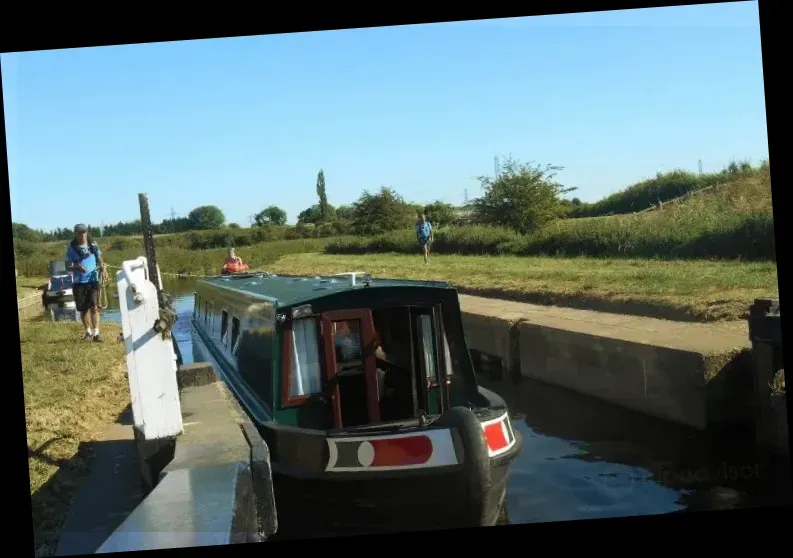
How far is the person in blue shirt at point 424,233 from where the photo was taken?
3381mm

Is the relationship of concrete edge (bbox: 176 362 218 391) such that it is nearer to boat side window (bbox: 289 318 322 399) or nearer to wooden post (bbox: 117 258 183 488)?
wooden post (bbox: 117 258 183 488)

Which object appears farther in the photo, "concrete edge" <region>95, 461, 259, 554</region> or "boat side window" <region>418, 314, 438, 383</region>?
"boat side window" <region>418, 314, 438, 383</region>

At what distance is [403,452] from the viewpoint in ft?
10.1

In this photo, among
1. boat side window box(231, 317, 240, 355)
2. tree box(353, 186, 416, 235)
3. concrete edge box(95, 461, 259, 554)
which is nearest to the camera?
concrete edge box(95, 461, 259, 554)

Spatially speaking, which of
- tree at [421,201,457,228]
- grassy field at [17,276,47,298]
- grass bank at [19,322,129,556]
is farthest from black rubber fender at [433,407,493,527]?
grassy field at [17,276,47,298]

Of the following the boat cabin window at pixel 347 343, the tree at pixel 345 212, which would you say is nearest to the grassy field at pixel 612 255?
the tree at pixel 345 212

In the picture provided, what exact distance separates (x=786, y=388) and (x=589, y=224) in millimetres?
1160

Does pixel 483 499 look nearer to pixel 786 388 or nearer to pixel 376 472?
pixel 376 472

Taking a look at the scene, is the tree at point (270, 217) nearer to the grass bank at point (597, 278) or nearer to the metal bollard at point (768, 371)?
the grass bank at point (597, 278)

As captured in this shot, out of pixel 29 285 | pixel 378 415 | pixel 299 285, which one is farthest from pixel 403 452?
pixel 29 285

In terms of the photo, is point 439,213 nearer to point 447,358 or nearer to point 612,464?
point 447,358

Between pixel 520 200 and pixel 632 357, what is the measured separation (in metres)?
0.87

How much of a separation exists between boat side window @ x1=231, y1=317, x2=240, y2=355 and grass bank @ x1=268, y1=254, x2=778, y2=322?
1.61ft

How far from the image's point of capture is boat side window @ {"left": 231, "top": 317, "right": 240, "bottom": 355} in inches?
151
